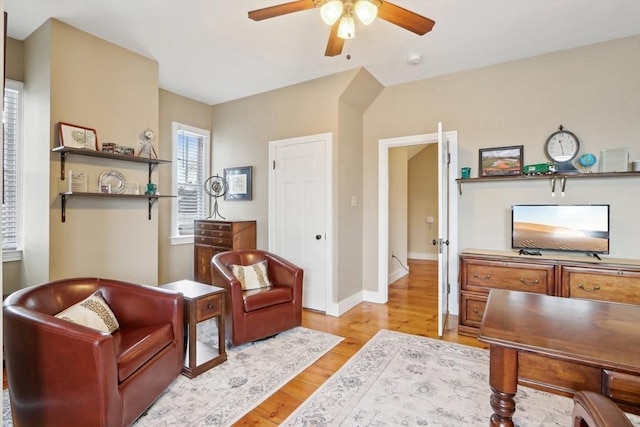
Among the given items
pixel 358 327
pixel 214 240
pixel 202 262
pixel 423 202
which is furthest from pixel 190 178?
pixel 423 202

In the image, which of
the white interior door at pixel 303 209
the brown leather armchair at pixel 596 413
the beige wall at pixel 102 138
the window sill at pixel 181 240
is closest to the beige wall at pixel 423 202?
the white interior door at pixel 303 209

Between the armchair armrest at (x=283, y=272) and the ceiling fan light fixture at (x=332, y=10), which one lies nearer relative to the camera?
the ceiling fan light fixture at (x=332, y=10)

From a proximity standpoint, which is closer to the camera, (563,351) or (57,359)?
(563,351)

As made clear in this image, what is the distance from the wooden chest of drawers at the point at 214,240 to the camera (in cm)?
422

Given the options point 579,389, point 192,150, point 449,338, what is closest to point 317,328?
point 449,338

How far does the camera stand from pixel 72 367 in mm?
1611

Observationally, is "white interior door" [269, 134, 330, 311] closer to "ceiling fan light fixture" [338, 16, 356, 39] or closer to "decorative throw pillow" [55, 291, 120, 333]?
"ceiling fan light fixture" [338, 16, 356, 39]

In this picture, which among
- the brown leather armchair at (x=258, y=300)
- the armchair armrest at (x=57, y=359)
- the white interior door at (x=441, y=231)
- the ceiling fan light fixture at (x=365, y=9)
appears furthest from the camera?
the white interior door at (x=441, y=231)

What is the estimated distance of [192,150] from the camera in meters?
4.85

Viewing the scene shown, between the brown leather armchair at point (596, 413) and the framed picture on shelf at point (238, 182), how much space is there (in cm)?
410

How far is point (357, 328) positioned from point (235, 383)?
1475mm

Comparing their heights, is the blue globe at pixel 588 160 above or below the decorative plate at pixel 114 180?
above

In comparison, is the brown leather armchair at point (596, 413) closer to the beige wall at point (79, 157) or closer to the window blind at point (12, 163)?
the beige wall at point (79, 157)

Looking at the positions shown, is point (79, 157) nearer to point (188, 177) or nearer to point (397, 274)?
point (188, 177)
